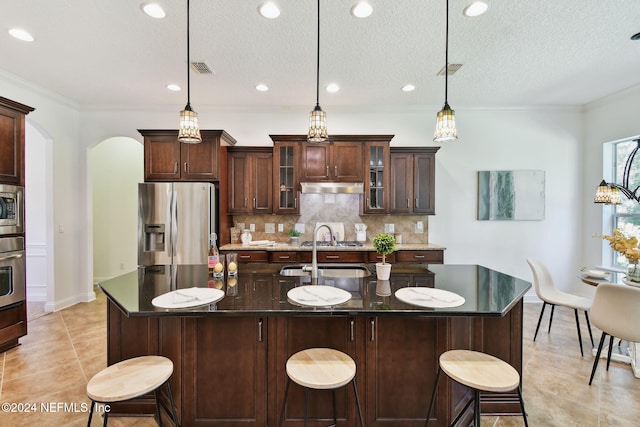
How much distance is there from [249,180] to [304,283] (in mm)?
2635

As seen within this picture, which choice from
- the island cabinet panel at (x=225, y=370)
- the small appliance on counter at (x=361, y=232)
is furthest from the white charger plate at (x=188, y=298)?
the small appliance on counter at (x=361, y=232)

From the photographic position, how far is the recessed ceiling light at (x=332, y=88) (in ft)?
11.8

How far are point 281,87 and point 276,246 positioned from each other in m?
2.12

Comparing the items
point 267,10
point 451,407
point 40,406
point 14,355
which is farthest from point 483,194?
point 14,355

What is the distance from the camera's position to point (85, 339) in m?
3.12

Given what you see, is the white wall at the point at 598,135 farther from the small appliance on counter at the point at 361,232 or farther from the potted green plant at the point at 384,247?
the potted green plant at the point at 384,247

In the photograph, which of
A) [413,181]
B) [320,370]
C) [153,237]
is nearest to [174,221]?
[153,237]

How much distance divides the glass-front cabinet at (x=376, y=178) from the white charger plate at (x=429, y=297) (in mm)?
2437

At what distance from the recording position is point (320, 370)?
4.58 feet

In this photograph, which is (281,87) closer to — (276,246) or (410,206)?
(276,246)

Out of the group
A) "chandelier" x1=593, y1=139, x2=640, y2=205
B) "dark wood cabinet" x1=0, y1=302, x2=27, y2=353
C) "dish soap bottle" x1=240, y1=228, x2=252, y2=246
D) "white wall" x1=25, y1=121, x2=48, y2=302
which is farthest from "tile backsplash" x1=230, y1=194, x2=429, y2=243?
"white wall" x1=25, y1=121, x2=48, y2=302

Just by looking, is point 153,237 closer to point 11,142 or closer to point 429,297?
point 11,142

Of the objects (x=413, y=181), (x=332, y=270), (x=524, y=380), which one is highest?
(x=413, y=181)

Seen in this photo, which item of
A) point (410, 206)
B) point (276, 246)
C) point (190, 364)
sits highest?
point (410, 206)
